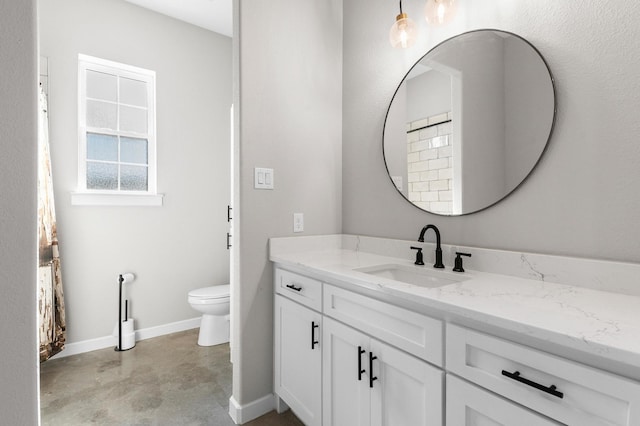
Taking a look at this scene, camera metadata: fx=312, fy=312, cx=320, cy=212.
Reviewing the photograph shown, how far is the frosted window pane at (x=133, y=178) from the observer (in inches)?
109

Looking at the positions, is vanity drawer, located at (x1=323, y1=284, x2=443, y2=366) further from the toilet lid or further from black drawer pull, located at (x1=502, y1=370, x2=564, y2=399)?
the toilet lid

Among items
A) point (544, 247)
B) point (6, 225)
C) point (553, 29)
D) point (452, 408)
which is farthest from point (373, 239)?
point (6, 225)

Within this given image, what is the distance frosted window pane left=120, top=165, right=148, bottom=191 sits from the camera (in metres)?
2.77

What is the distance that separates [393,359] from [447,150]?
3.38ft

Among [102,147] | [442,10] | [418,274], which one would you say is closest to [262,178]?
[418,274]

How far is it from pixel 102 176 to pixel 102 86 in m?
0.77

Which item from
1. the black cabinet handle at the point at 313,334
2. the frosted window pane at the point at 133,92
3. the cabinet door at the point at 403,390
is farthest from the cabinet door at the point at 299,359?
the frosted window pane at the point at 133,92

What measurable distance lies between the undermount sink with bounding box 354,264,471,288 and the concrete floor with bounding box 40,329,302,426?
953 mm

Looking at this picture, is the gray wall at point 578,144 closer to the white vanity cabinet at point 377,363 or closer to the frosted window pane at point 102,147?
the white vanity cabinet at point 377,363

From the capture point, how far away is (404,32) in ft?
5.17

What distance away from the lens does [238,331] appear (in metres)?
1.74

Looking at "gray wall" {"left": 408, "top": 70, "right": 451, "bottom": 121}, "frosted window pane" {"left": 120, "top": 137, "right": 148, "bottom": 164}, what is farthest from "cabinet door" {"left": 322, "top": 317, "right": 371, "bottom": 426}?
"frosted window pane" {"left": 120, "top": 137, "right": 148, "bottom": 164}

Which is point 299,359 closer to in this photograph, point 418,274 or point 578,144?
point 418,274

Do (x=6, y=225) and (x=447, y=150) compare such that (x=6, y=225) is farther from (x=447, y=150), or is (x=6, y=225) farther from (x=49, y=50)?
(x=49, y=50)
